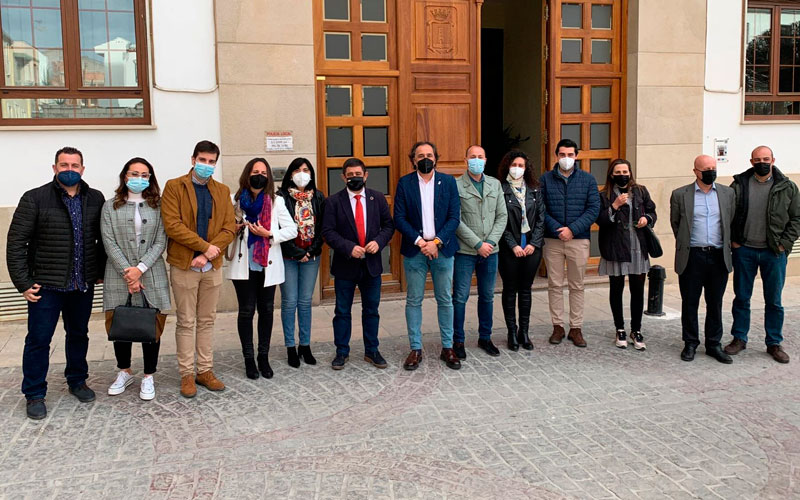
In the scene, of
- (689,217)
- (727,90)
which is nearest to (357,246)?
(689,217)

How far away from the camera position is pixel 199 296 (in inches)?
222

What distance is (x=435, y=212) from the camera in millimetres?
6176

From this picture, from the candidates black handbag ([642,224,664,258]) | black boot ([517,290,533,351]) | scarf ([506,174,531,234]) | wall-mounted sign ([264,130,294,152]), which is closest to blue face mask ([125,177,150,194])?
A: wall-mounted sign ([264,130,294,152])

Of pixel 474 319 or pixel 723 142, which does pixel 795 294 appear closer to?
pixel 723 142

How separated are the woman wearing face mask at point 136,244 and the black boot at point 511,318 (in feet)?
10.3

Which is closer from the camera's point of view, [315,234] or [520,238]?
[315,234]

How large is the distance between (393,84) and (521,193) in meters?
2.82

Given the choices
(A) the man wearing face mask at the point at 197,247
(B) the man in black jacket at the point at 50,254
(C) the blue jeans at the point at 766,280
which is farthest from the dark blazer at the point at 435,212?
(C) the blue jeans at the point at 766,280

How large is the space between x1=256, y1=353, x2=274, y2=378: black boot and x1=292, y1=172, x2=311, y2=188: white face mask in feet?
4.91

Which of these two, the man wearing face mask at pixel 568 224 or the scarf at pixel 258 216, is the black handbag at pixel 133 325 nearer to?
the scarf at pixel 258 216

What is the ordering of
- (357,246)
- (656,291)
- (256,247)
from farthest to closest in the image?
(656,291)
(357,246)
(256,247)

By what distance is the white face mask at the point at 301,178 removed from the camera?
6.15 meters

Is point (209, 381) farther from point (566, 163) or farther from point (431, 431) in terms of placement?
point (566, 163)

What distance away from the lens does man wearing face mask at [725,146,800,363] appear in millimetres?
6336
